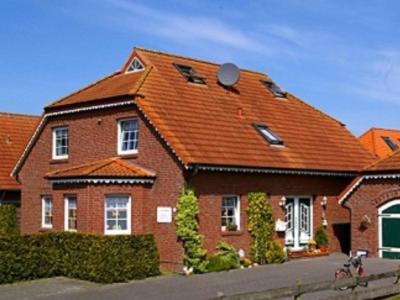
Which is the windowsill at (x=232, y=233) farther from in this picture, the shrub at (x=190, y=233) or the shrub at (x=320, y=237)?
the shrub at (x=320, y=237)

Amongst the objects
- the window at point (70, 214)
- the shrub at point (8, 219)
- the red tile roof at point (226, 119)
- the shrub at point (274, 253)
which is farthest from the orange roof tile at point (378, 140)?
the window at point (70, 214)

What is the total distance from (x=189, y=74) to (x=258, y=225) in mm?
7272

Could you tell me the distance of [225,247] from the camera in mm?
24047

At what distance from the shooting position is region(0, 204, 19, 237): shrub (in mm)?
29797

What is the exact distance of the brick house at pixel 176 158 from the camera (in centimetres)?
2358

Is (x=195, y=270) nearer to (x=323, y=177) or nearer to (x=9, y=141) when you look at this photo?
(x=323, y=177)

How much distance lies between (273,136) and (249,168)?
351 centimetres

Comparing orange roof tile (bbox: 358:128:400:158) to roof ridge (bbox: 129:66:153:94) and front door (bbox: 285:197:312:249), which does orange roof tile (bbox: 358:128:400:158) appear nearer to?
front door (bbox: 285:197:312:249)

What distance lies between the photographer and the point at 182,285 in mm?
20297

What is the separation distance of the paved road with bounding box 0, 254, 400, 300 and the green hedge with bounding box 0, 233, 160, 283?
45 cm

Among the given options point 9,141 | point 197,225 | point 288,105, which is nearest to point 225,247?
point 197,225

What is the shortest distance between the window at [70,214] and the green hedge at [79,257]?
196 centimetres

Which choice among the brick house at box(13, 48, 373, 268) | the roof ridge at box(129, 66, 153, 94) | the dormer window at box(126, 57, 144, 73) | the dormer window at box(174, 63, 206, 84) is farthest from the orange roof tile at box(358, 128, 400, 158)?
the roof ridge at box(129, 66, 153, 94)

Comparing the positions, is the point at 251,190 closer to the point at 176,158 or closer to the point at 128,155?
the point at 176,158
